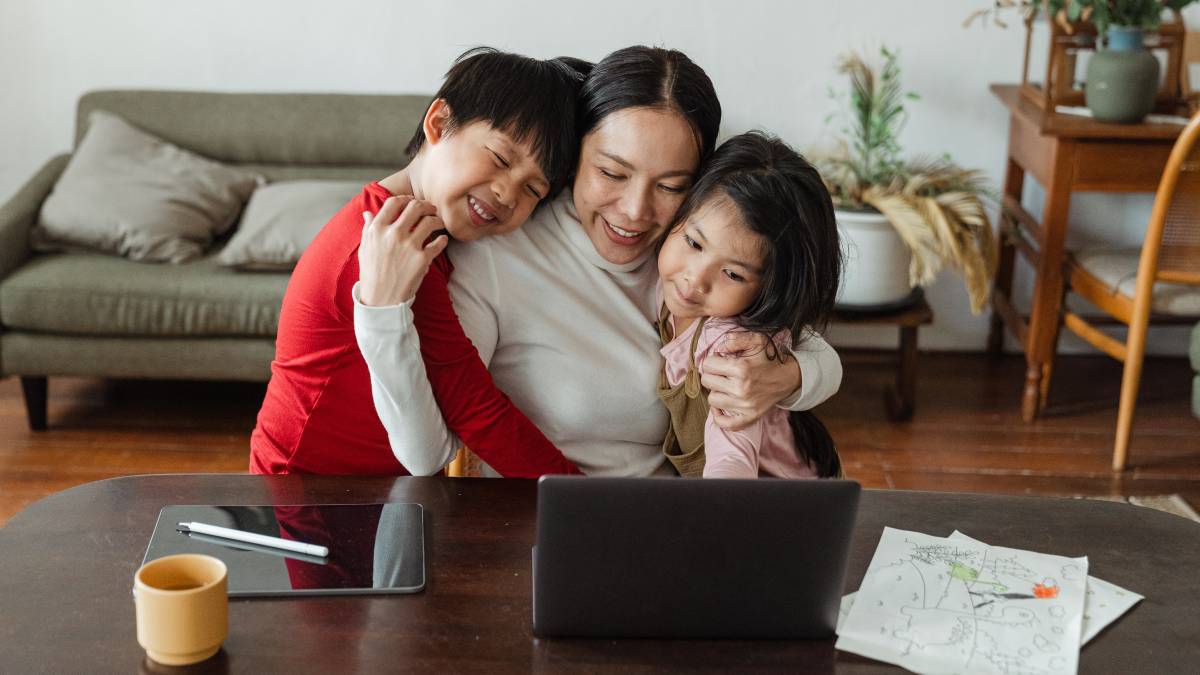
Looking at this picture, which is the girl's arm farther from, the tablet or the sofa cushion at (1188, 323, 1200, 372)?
the sofa cushion at (1188, 323, 1200, 372)

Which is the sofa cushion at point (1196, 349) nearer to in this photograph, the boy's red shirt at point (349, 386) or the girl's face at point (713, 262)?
the girl's face at point (713, 262)

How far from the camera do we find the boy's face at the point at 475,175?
1515mm

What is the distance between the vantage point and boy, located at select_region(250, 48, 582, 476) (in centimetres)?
147

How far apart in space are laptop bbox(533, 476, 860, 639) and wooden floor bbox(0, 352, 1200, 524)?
1.84m

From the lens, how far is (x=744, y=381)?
1.51 meters

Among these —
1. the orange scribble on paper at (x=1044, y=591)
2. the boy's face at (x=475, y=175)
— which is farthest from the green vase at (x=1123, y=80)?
the orange scribble on paper at (x=1044, y=591)

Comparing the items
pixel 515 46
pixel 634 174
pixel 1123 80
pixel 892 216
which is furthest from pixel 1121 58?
pixel 634 174

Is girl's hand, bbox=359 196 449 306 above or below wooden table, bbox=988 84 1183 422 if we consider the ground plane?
above

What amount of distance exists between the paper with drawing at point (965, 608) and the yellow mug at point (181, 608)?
56 centimetres

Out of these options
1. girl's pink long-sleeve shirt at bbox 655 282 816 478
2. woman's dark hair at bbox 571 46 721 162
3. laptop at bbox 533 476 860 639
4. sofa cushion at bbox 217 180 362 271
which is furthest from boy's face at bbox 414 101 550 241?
sofa cushion at bbox 217 180 362 271

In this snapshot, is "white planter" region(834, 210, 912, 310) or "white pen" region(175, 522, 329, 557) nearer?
"white pen" region(175, 522, 329, 557)

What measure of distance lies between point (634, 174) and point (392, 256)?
0.34m

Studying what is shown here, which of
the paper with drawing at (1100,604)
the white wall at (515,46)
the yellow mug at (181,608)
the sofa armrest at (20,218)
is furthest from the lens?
the white wall at (515,46)

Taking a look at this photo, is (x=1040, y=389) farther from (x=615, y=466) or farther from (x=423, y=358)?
(x=423, y=358)
